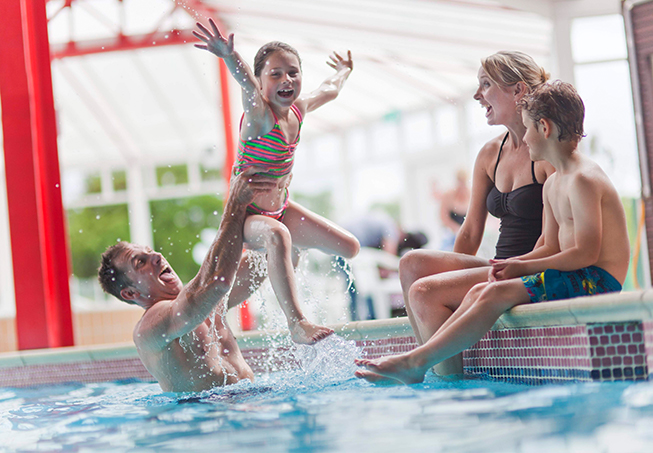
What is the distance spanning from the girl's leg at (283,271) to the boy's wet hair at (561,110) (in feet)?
3.85

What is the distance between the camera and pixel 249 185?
114 inches

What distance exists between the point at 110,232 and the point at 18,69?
1979cm

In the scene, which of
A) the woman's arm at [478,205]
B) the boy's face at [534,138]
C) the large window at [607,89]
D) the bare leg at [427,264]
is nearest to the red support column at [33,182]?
the bare leg at [427,264]

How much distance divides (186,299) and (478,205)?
1427 millimetres

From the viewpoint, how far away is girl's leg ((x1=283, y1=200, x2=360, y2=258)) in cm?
332

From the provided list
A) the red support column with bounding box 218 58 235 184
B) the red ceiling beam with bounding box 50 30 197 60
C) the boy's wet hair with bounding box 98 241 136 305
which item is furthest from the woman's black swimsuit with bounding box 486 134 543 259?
the red ceiling beam with bounding box 50 30 197 60

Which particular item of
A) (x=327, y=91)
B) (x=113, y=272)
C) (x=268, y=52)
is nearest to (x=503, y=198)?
(x=327, y=91)

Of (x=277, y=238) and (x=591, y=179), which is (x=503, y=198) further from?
(x=277, y=238)

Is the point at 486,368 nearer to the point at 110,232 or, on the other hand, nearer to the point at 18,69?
the point at 18,69

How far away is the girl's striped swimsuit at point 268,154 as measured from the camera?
3.09 meters

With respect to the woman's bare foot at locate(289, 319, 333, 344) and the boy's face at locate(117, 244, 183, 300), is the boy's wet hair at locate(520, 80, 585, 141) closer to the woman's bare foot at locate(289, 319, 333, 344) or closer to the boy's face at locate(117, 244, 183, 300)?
the woman's bare foot at locate(289, 319, 333, 344)

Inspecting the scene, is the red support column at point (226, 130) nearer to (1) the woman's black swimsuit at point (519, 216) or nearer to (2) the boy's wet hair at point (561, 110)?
(1) the woman's black swimsuit at point (519, 216)

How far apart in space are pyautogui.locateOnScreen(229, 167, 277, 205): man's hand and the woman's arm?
94 cm

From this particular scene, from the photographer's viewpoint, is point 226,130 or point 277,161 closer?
point 277,161
